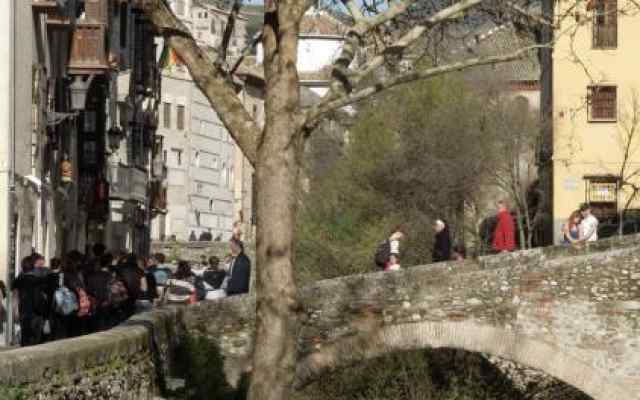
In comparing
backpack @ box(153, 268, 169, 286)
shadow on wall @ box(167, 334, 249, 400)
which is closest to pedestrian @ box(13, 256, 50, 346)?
shadow on wall @ box(167, 334, 249, 400)

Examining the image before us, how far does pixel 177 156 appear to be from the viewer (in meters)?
85.8

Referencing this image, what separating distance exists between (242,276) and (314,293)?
48.3 inches

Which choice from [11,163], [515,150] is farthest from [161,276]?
[515,150]

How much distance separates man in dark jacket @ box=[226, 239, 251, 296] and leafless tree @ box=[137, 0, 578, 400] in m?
10.1

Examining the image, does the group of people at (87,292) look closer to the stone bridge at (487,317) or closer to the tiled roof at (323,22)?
the stone bridge at (487,317)

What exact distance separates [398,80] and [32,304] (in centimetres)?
904

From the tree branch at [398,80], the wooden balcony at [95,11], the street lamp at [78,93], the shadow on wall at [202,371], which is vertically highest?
the wooden balcony at [95,11]

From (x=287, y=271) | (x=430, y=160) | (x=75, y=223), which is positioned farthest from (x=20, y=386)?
(x=430, y=160)

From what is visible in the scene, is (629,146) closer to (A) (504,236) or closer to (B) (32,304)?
(A) (504,236)

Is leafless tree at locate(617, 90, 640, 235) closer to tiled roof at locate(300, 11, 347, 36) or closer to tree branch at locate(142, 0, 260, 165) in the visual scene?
tiled roof at locate(300, 11, 347, 36)

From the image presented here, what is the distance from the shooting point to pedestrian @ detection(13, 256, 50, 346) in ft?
76.2

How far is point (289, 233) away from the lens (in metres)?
15.3

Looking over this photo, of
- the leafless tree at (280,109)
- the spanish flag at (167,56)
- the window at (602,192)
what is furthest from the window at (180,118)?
the leafless tree at (280,109)

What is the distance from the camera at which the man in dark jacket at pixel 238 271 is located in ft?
85.1
